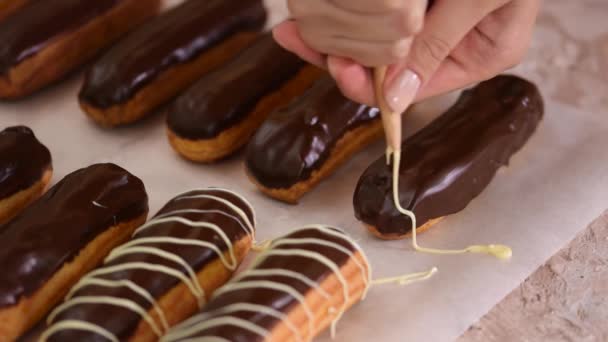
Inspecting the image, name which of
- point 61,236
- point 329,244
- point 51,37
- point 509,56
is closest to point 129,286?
point 61,236

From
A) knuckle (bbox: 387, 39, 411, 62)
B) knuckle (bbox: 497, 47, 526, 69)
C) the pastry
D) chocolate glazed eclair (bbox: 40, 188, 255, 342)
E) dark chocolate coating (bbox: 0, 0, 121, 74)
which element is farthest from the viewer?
the pastry

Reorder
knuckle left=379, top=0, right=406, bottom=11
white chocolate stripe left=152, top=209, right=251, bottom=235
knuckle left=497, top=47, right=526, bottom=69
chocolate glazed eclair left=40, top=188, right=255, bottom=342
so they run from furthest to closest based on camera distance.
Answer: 1. knuckle left=497, top=47, right=526, bottom=69
2. white chocolate stripe left=152, top=209, right=251, bottom=235
3. chocolate glazed eclair left=40, top=188, right=255, bottom=342
4. knuckle left=379, top=0, right=406, bottom=11

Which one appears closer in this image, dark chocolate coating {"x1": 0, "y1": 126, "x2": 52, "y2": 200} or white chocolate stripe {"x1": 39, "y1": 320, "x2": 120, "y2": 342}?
white chocolate stripe {"x1": 39, "y1": 320, "x2": 120, "y2": 342}

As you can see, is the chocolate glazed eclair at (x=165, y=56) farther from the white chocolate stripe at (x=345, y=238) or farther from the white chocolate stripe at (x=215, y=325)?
the white chocolate stripe at (x=215, y=325)

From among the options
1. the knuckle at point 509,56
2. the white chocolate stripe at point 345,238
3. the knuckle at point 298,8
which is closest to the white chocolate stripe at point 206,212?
the white chocolate stripe at point 345,238

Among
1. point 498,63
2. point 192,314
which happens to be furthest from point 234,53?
point 192,314

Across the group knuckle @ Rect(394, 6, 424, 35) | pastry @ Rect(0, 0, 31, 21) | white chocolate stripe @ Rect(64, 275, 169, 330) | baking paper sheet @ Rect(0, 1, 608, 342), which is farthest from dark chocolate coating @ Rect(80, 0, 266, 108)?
knuckle @ Rect(394, 6, 424, 35)

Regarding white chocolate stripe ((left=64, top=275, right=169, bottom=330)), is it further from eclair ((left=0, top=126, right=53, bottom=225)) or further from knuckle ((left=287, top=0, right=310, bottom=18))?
knuckle ((left=287, top=0, right=310, bottom=18))
